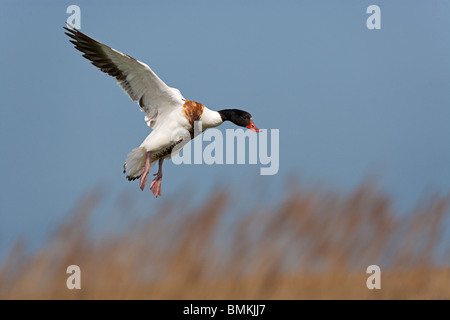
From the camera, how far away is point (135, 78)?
5461 millimetres

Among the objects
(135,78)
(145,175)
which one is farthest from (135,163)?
(135,78)

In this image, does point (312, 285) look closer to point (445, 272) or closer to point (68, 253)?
point (445, 272)

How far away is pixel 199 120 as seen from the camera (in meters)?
5.48

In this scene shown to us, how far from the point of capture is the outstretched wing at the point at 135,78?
529cm

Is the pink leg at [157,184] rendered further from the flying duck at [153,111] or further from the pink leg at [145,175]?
the pink leg at [145,175]

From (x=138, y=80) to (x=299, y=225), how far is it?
255 cm

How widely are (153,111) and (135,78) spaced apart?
0.46 meters

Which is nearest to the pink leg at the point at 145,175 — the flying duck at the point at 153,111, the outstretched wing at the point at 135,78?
the flying duck at the point at 153,111

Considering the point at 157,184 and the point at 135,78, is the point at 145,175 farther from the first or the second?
the point at 135,78

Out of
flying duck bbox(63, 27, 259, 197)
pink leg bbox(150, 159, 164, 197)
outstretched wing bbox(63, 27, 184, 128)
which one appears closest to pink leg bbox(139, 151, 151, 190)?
flying duck bbox(63, 27, 259, 197)
